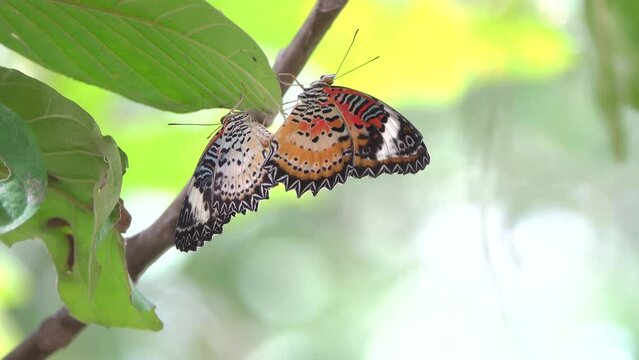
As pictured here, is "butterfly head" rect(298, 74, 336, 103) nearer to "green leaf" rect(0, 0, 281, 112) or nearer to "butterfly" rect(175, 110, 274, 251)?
"butterfly" rect(175, 110, 274, 251)

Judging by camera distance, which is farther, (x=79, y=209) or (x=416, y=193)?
(x=416, y=193)

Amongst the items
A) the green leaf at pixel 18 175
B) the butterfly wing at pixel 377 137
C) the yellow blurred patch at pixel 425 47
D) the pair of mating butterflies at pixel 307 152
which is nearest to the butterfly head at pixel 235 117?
the pair of mating butterflies at pixel 307 152

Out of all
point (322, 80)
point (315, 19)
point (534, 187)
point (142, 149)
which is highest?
point (315, 19)

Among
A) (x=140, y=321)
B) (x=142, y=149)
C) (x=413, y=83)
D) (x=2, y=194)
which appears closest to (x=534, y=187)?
(x=413, y=83)

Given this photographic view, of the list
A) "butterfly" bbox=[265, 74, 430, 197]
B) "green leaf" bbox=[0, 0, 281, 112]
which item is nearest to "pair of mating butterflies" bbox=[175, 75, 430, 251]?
"butterfly" bbox=[265, 74, 430, 197]

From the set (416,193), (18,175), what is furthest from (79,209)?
(416,193)

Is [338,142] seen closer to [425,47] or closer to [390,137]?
[390,137]

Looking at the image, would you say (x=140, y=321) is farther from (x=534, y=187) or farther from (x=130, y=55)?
(x=534, y=187)
